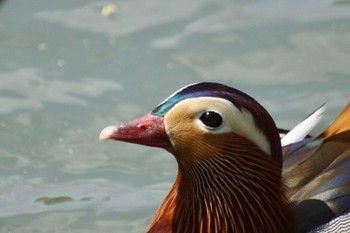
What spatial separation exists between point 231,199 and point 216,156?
0.83 ft

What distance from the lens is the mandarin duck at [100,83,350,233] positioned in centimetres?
436

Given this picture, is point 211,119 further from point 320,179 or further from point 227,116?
point 320,179

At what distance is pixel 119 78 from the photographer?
6609mm

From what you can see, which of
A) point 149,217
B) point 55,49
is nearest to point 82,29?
point 55,49

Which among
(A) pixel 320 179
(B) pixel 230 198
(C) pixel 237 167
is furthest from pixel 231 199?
(A) pixel 320 179

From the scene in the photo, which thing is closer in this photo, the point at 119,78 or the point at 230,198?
the point at 230,198

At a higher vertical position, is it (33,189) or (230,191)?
(230,191)

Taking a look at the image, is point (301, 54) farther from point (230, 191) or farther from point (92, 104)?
point (230, 191)

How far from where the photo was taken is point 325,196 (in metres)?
4.63

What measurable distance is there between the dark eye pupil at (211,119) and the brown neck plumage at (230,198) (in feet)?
0.79

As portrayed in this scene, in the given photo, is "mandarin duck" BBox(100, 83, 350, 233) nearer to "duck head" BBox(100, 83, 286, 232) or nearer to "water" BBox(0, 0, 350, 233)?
"duck head" BBox(100, 83, 286, 232)

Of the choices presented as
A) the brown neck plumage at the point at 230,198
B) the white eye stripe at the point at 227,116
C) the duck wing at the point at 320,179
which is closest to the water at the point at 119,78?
the brown neck plumage at the point at 230,198

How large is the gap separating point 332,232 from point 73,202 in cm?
159

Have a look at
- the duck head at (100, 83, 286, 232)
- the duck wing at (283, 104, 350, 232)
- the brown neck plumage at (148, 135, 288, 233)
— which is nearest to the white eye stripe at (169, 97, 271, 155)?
the duck head at (100, 83, 286, 232)
